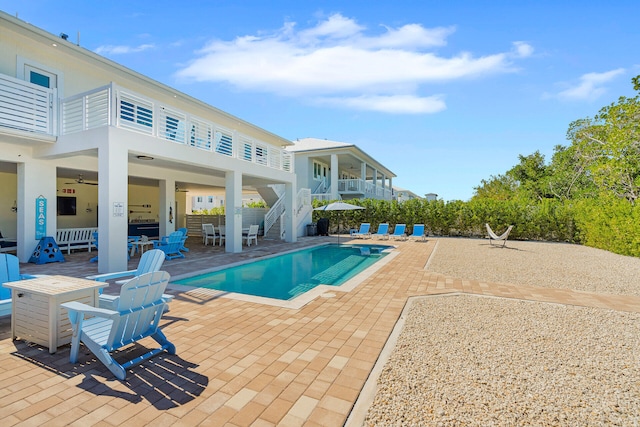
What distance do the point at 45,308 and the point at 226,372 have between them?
2.38m

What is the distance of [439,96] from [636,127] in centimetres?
1079

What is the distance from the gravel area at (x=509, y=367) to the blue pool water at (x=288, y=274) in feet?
10.7

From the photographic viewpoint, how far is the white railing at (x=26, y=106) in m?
8.73

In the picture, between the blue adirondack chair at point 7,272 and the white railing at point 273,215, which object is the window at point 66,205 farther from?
the blue adirondack chair at point 7,272

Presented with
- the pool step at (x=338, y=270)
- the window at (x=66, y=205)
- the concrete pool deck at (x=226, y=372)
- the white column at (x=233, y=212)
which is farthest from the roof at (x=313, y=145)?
the concrete pool deck at (x=226, y=372)

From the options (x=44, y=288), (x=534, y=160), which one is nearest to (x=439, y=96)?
(x=44, y=288)

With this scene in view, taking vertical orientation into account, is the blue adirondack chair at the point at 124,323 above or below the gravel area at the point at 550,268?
above

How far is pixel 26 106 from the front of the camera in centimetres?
916

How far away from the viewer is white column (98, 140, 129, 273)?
26.8 feet

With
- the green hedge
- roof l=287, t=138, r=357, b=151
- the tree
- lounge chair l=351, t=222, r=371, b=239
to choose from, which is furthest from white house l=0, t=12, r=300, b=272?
the tree

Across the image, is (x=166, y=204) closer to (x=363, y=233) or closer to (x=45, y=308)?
(x=363, y=233)

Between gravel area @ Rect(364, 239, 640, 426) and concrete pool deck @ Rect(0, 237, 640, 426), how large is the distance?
1.31 feet

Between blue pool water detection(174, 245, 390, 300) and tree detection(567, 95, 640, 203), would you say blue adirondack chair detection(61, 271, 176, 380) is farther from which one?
tree detection(567, 95, 640, 203)

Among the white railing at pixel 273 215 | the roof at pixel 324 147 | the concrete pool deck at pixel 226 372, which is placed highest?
the roof at pixel 324 147
